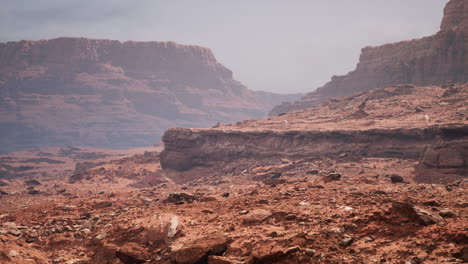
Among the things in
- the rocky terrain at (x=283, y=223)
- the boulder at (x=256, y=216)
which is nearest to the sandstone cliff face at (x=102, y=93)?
the rocky terrain at (x=283, y=223)

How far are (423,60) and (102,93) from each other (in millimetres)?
108062

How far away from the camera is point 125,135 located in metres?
130

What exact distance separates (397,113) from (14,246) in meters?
31.8

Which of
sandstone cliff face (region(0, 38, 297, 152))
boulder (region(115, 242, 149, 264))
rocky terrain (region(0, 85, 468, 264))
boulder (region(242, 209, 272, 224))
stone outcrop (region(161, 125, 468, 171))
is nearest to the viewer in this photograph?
rocky terrain (region(0, 85, 468, 264))

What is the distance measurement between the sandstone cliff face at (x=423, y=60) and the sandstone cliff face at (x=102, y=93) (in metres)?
82.2

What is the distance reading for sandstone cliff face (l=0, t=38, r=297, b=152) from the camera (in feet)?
401

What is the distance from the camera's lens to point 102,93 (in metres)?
132

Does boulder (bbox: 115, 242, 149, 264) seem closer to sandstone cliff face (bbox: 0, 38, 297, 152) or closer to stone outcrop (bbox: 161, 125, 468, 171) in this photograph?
stone outcrop (bbox: 161, 125, 468, 171)

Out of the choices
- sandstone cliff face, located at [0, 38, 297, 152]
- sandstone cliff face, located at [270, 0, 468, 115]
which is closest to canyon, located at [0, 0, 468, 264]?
sandstone cliff face, located at [270, 0, 468, 115]

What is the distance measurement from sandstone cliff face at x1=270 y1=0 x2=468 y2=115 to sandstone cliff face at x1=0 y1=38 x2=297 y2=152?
82164 millimetres

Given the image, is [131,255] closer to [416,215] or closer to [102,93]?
[416,215]

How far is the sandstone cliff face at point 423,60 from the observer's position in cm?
4734

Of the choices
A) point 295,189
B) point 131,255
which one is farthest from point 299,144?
point 131,255

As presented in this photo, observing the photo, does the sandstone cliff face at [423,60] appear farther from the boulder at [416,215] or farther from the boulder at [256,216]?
the boulder at [256,216]
